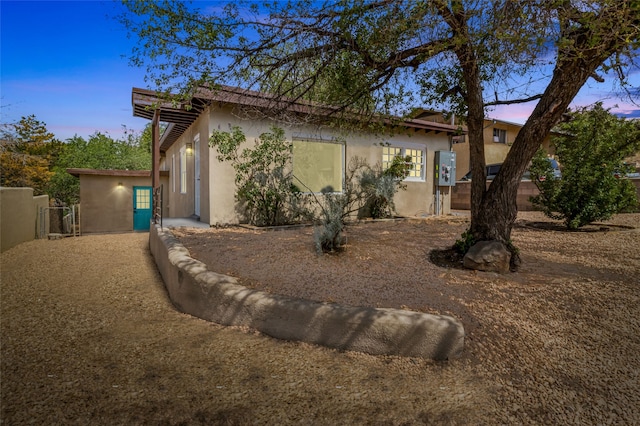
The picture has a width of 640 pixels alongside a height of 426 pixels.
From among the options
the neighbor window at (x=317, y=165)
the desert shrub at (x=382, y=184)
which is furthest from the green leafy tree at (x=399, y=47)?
the desert shrub at (x=382, y=184)

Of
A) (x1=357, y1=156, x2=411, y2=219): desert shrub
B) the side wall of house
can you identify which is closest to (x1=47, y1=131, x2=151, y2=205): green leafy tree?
the side wall of house

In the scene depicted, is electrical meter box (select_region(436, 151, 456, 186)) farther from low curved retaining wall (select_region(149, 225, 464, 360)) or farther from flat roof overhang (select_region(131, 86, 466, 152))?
low curved retaining wall (select_region(149, 225, 464, 360))

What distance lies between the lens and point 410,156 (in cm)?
1033

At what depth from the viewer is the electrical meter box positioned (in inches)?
424

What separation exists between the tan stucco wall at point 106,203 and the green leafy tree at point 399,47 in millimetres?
12044

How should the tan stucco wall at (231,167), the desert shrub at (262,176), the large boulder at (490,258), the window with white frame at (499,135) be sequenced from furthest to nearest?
the window with white frame at (499,135), the tan stucco wall at (231,167), the desert shrub at (262,176), the large boulder at (490,258)

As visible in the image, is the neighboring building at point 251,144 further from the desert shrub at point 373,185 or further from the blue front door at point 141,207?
the blue front door at point 141,207

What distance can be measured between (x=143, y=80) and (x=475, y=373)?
14.8 feet

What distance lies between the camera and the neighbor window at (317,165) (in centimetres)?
935

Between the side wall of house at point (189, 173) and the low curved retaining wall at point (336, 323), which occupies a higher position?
the side wall of house at point (189, 173)

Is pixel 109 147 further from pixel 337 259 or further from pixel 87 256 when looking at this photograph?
pixel 337 259

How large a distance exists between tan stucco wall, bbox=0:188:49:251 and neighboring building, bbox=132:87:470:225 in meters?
3.12

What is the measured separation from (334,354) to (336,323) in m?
0.21

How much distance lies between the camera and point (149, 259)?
5.96 meters
